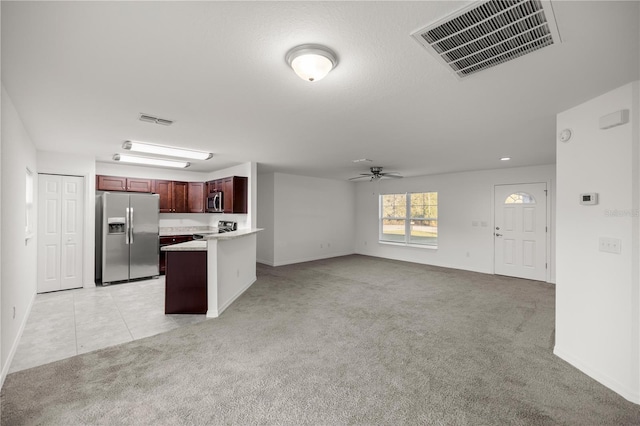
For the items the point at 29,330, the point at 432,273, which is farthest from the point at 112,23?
the point at 432,273

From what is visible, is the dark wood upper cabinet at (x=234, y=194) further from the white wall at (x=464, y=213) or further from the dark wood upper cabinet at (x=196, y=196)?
the white wall at (x=464, y=213)

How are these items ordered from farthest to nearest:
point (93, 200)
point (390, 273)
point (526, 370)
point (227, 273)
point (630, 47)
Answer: point (390, 273) → point (93, 200) → point (227, 273) → point (526, 370) → point (630, 47)

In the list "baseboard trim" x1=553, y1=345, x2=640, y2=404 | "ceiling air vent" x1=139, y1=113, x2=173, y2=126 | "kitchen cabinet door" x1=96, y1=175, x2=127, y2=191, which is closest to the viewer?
"baseboard trim" x1=553, y1=345, x2=640, y2=404

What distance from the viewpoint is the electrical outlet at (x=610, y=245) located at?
7.28ft

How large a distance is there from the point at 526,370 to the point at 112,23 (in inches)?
150

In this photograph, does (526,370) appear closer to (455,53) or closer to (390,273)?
(455,53)

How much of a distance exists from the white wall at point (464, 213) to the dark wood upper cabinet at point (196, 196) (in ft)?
15.9

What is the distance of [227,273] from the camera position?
4098 millimetres

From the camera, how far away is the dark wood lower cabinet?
3.75 meters

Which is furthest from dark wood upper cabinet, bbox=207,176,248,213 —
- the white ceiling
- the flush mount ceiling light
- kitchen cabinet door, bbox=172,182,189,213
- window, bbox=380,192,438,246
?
window, bbox=380,192,438,246

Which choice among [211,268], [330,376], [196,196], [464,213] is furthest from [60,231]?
[464,213]

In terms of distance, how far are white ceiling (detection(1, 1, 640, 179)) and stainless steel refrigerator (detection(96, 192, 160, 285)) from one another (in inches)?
67.4

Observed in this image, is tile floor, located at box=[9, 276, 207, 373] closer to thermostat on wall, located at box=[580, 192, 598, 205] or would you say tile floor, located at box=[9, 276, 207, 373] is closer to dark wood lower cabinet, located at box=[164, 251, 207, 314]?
dark wood lower cabinet, located at box=[164, 251, 207, 314]

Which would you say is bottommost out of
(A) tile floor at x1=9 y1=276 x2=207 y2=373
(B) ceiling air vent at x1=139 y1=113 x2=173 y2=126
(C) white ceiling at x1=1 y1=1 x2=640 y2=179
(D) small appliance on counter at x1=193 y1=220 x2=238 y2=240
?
(A) tile floor at x1=9 y1=276 x2=207 y2=373
